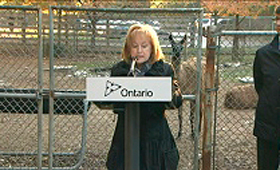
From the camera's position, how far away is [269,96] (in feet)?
11.8

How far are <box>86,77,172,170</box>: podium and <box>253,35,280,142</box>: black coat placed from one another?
5.10 feet

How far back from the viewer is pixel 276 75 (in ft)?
11.6

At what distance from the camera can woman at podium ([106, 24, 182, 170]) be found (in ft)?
9.40

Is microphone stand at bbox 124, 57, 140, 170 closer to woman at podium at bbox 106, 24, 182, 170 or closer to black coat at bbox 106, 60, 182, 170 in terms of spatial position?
woman at podium at bbox 106, 24, 182, 170

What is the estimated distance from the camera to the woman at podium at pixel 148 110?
287cm

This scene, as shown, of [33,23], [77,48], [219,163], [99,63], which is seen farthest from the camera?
[219,163]

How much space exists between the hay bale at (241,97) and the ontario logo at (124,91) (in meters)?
6.54

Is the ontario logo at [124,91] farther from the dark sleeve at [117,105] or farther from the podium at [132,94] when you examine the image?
the dark sleeve at [117,105]

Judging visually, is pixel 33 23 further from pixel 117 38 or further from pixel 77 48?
pixel 117 38

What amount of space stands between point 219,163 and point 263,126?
6.11 ft

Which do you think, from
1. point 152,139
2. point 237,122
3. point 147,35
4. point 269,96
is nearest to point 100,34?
point 147,35

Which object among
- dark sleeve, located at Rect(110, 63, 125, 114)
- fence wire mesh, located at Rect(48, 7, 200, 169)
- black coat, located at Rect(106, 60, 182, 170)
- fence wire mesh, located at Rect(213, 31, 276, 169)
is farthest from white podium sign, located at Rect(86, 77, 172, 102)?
fence wire mesh, located at Rect(213, 31, 276, 169)

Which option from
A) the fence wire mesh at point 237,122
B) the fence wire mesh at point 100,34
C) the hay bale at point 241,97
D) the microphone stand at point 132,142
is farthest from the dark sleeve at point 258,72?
the hay bale at point 241,97

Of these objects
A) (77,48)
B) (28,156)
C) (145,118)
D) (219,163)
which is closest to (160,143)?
(145,118)
